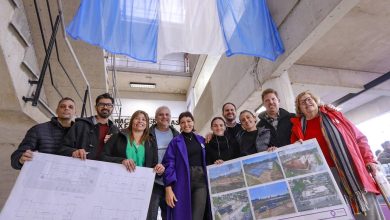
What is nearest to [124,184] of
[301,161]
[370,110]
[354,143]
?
[301,161]

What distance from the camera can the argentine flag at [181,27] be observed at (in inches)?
115

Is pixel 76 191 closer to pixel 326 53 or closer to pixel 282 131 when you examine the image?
pixel 282 131

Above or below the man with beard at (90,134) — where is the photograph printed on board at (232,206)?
below

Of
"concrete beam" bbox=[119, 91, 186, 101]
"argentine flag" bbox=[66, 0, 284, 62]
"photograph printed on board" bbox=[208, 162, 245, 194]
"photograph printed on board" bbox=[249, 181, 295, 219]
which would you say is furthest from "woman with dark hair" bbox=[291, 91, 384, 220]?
"concrete beam" bbox=[119, 91, 186, 101]

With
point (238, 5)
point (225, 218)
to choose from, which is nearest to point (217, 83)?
point (238, 5)

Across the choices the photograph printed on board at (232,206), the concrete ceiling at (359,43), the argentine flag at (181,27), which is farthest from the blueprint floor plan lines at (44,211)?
the concrete ceiling at (359,43)

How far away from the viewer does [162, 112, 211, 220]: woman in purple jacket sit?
6.16 ft

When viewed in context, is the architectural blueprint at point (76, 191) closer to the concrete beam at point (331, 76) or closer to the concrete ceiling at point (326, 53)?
the concrete ceiling at point (326, 53)

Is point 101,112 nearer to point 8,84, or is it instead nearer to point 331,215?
point 8,84

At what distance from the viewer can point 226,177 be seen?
1.91 m

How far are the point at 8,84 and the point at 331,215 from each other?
8.68ft

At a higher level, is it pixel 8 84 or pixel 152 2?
pixel 152 2

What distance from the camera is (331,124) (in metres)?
1.84

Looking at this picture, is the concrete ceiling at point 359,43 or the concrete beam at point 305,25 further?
the concrete ceiling at point 359,43
